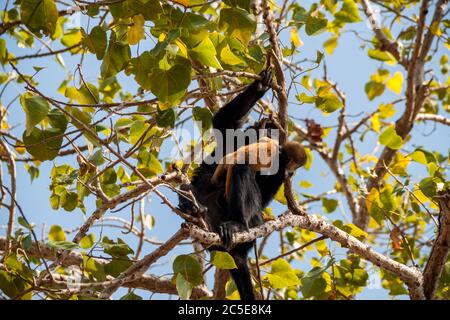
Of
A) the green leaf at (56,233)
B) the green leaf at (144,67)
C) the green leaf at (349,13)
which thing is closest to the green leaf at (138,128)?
the green leaf at (144,67)

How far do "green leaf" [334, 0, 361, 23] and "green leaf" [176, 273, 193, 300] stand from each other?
112 inches

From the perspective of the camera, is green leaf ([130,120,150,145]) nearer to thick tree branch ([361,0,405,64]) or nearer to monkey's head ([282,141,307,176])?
monkey's head ([282,141,307,176])

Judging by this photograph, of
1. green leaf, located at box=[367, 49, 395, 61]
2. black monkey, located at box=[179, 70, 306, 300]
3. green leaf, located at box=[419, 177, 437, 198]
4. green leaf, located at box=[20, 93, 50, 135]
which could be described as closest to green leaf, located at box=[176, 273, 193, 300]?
black monkey, located at box=[179, 70, 306, 300]

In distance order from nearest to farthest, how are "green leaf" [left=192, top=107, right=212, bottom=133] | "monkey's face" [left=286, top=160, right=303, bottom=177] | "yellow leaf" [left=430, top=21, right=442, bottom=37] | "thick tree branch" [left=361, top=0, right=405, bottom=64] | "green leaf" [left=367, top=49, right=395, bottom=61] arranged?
"green leaf" [left=192, top=107, right=212, bottom=133], "monkey's face" [left=286, top=160, right=303, bottom=177], "yellow leaf" [left=430, top=21, right=442, bottom=37], "green leaf" [left=367, top=49, right=395, bottom=61], "thick tree branch" [left=361, top=0, right=405, bottom=64]

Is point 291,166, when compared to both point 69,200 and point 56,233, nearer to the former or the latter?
point 69,200

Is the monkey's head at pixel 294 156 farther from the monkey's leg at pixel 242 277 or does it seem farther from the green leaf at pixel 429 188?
the green leaf at pixel 429 188

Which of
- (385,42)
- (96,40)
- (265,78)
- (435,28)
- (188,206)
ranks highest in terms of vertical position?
(385,42)

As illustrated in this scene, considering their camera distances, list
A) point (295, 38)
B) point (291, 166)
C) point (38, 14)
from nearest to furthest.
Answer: point (38, 14)
point (291, 166)
point (295, 38)

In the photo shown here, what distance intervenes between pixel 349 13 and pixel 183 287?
9.52 ft

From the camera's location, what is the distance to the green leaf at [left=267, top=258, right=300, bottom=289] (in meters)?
3.18

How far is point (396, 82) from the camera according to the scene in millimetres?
5180

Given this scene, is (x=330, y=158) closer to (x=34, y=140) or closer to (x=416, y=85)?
(x=416, y=85)

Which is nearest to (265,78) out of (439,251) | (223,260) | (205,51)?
(205,51)
